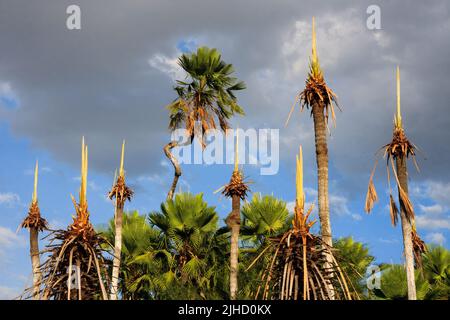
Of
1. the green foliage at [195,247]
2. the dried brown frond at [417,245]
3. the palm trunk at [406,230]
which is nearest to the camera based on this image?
the palm trunk at [406,230]

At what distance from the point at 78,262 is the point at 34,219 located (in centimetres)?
1535

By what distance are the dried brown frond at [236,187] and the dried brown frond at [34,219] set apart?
7.97m

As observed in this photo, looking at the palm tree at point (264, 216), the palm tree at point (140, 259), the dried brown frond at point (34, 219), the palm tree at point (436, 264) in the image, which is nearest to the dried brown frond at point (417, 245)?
the palm tree at point (436, 264)

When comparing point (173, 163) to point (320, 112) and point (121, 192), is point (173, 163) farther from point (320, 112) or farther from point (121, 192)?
point (320, 112)

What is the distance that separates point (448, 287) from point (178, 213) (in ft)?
38.1

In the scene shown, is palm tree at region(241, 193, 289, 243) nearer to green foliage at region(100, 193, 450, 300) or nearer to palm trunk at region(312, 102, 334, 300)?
green foliage at region(100, 193, 450, 300)

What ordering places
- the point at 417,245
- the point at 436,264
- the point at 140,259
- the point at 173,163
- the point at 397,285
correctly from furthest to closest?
1. the point at 173,163
2. the point at 436,264
3. the point at 417,245
4. the point at 140,259
5. the point at 397,285

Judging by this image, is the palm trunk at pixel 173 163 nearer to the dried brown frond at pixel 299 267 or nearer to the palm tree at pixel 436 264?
the palm tree at pixel 436 264

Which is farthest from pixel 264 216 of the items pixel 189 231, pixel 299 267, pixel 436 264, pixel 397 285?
pixel 299 267

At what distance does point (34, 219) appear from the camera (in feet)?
83.0

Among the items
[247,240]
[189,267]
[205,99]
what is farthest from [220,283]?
[205,99]

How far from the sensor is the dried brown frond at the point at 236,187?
874 inches
